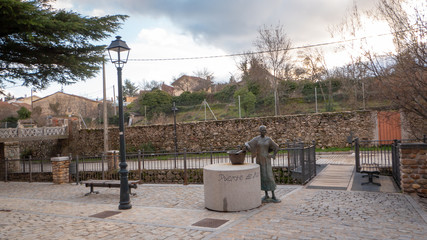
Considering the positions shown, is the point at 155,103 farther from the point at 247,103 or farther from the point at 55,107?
the point at 55,107

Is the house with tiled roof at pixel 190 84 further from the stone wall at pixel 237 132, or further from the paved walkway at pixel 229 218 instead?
the paved walkway at pixel 229 218

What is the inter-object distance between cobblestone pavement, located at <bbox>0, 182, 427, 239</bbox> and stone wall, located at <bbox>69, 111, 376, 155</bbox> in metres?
12.0

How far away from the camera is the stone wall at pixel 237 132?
798 inches

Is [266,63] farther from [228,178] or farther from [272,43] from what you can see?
[228,178]

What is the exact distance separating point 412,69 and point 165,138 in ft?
63.2

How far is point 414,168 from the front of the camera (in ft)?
26.3

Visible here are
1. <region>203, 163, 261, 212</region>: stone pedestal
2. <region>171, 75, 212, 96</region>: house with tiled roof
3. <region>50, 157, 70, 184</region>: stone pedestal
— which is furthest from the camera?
<region>171, 75, 212, 96</region>: house with tiled roof

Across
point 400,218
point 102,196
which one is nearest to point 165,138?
point 102,196

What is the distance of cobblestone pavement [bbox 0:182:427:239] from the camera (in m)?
5.20

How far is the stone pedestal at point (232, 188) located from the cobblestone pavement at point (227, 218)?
0.71ft

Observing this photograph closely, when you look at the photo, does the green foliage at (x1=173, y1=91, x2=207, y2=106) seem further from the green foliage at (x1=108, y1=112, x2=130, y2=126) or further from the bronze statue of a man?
the bronze statue of a man

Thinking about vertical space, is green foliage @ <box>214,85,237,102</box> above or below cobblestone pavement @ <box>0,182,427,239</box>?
above

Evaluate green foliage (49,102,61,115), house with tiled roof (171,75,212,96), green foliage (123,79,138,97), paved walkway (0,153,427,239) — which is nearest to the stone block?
paved walkway (0,153,427,239)

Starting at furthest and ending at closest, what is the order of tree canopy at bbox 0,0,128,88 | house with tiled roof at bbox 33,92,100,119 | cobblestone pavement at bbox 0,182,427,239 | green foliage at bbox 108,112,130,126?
house with tiled roof at bbox 33,92,100,119
green foliage at bbox 108,112,130,126
tree canopy at bbox 0,0,128,88
cobblestone pavement at bbox 0,182,427,239
